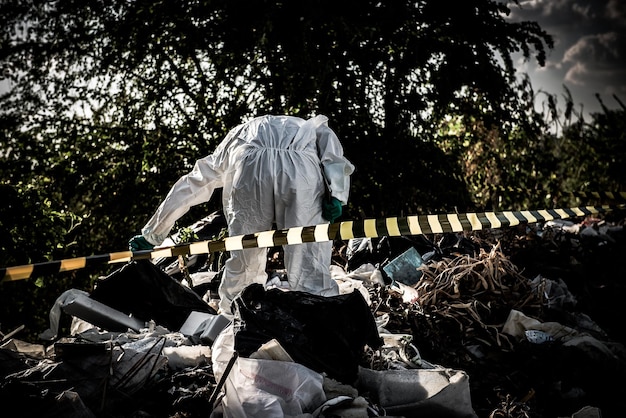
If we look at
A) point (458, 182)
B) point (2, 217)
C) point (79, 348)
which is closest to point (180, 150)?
point (2, 217)

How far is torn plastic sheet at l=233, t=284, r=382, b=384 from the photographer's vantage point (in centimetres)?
229

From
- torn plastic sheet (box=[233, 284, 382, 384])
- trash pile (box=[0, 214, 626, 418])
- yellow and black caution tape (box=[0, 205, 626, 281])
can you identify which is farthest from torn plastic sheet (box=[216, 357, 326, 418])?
yellow and black caution tape (box=[0, 205, 626, 281])

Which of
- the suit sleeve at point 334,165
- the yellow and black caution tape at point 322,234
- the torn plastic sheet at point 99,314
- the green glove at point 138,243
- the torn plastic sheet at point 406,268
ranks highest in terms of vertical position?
the suit sleeve at point 334,165

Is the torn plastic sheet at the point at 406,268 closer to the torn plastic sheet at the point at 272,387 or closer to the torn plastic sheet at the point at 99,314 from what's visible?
the torn plastic sheet at the point at 99,314

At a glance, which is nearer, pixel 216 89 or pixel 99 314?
pixel 99 314

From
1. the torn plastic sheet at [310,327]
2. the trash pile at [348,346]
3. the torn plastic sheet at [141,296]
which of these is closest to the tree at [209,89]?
the trash pile at [348,346]

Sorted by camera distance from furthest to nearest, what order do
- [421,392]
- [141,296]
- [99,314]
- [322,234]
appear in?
[141,296] < [99,314] < [322,234] < [421,392]

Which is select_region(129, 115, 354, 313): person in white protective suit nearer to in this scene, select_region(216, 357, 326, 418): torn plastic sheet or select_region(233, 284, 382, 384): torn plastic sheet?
select_region(233, 284, 382, 384): torn plastic sheet

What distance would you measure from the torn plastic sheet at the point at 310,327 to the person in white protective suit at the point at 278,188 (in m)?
1.00

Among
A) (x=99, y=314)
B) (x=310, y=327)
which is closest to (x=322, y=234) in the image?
(x=310, y=327)

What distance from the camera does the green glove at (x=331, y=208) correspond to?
11.6 feet

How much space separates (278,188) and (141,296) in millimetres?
1224

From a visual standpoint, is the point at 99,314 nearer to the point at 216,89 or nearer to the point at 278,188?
the point at 278,188

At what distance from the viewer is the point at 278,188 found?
346cm
